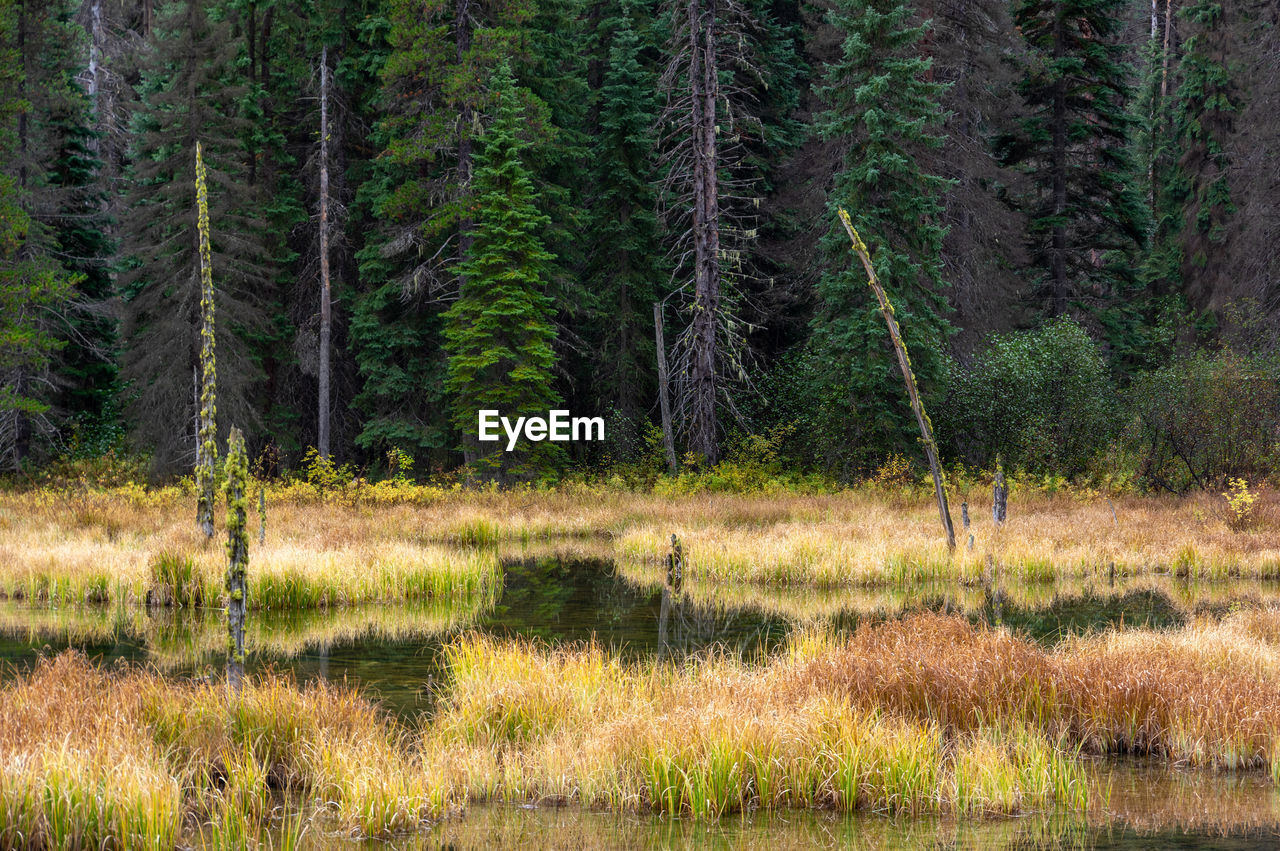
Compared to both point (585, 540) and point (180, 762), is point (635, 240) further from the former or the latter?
point (180, 762)

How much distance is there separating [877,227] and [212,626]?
21.4 metres

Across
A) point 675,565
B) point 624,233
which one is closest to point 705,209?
point 624,233

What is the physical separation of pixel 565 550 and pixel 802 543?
6235mm

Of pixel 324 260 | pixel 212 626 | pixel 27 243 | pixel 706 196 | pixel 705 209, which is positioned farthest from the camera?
pixel 324 260

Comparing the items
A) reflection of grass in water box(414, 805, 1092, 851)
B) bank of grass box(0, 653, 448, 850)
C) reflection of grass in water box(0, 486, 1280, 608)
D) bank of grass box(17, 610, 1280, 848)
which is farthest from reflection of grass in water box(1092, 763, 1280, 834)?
reflection of grass in water box(0, 486, 1280, 608)

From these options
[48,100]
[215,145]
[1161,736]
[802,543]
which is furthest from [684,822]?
[48,100]

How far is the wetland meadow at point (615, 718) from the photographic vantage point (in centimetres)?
672

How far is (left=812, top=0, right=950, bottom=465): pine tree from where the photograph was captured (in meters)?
28.5

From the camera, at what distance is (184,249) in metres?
31.3

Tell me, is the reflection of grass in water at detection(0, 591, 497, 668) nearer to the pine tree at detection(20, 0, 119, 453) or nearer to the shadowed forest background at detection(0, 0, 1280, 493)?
the shadowed forest background at detection(0, 0, 1280, 493)

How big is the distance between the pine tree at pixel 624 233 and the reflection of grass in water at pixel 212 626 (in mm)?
20738

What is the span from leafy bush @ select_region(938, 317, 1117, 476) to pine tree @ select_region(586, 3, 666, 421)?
421 inches

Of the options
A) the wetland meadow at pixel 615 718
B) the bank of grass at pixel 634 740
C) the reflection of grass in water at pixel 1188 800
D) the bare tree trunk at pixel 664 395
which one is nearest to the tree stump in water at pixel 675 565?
the wetland meadow at pixel 615 718

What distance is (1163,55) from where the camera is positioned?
152 ft
